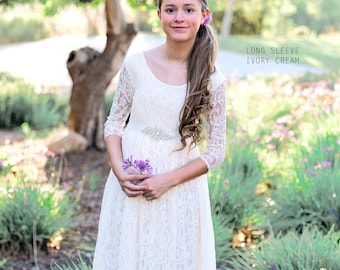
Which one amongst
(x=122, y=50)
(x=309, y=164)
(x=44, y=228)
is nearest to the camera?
(x=44, y=228)

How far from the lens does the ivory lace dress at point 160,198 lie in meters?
2.30

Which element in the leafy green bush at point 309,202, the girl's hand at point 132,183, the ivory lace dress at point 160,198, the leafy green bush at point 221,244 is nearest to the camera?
the girl's hand at point 132,183

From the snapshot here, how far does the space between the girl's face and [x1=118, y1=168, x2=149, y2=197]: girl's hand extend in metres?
0.50

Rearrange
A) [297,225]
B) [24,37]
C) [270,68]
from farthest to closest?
[24,37]
[270,68]
[297,225]

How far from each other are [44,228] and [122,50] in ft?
10.1

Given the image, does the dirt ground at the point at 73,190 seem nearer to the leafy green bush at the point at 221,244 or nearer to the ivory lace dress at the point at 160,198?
the leafy green bush at the point at 221,244

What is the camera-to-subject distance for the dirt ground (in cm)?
404

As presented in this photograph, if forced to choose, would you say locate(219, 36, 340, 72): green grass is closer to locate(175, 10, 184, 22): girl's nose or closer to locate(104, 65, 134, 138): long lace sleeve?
→ locate(104, 65, 134, 138): long lace sleeve

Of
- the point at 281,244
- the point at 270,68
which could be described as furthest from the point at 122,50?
the point at 270,68

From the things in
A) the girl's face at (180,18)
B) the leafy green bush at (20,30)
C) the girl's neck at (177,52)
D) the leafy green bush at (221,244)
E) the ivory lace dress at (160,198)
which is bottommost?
the leafy green bush at (221,244)

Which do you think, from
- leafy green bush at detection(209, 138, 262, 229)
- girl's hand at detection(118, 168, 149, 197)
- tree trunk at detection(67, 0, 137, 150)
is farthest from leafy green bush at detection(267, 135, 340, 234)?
tree trunk at detection(67, 0, 137, 150)

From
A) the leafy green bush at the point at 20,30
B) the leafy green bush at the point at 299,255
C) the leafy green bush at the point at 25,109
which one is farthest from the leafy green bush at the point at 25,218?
the leafy green bush at the point at 20,30

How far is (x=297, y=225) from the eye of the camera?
4.41 m

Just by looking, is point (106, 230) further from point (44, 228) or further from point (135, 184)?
point (44, 228)
